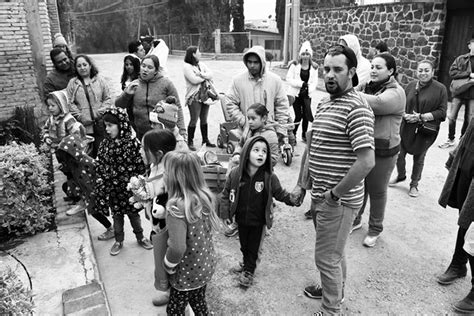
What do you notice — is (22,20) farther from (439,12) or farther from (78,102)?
(439,12)

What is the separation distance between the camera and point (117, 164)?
3.43 m

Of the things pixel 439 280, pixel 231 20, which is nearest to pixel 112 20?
pixel 231 20

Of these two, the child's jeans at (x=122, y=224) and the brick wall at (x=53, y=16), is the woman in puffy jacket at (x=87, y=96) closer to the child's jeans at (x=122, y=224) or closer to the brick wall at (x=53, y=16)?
the child's jeans at (x=122, y=224)

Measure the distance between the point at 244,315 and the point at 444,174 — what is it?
4.41m

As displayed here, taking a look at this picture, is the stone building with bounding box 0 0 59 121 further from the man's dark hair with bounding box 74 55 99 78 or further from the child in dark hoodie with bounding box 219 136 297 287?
the child in dark hoodie with bounding box 219 136 297 287

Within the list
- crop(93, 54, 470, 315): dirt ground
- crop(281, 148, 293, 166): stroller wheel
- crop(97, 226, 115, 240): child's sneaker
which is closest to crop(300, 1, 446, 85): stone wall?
crop(281, 148, 293, 166): stroller wheel

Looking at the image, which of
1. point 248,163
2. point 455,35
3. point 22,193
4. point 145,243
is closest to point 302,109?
point 248,163

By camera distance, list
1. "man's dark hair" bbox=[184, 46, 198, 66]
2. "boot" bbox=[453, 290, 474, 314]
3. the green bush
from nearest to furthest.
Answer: "boot" bbox=[453, 290, 474, 314] < the green bush < "man's dark hair" bbox=[184, 46, 198, 66]

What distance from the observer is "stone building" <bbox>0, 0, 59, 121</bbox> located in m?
6.70

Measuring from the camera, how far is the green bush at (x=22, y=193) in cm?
361

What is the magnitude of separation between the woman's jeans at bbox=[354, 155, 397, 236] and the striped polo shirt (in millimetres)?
1183

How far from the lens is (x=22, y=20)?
682cm

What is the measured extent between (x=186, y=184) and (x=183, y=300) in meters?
0.86

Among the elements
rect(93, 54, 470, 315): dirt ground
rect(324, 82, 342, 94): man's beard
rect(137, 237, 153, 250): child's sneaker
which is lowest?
rect(93, 54, 470, 315): dirt ground
